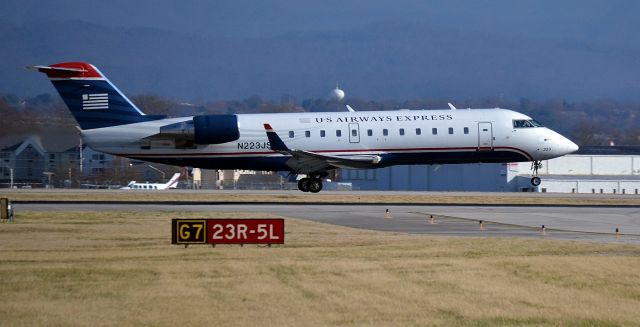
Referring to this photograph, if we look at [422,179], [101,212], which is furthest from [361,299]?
[422,179]

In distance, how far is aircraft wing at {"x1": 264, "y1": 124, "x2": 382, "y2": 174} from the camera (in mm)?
45000

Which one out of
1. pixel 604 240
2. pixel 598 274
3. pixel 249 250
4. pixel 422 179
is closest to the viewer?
pixel 598 274

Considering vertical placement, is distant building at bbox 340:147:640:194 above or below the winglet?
below

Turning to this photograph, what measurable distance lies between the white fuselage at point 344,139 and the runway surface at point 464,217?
3445 mm

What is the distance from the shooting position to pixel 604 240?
2927 centimetres

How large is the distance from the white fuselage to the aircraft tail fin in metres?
0.46

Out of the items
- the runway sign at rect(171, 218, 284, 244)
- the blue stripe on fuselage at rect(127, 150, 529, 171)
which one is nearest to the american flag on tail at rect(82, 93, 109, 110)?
the blue stripe on fuselage at rect(127, 150, 529, 171)

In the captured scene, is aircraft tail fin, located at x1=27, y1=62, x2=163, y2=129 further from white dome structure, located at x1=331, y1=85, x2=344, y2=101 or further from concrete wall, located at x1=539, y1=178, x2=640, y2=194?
white dome structure, located at x1=331, y1=85, x2=344, y2=101

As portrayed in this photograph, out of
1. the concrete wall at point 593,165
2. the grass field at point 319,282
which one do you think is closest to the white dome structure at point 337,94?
the concrete wall at point 593,165

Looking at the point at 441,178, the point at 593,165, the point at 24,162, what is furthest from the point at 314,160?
the point at 24,162

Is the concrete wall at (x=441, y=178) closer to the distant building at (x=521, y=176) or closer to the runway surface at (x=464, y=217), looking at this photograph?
the distant building at (x=521, y=176)

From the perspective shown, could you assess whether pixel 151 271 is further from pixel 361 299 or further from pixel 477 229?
pixel 477 229

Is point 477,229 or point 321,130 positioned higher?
point 321,130

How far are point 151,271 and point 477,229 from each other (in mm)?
14077
